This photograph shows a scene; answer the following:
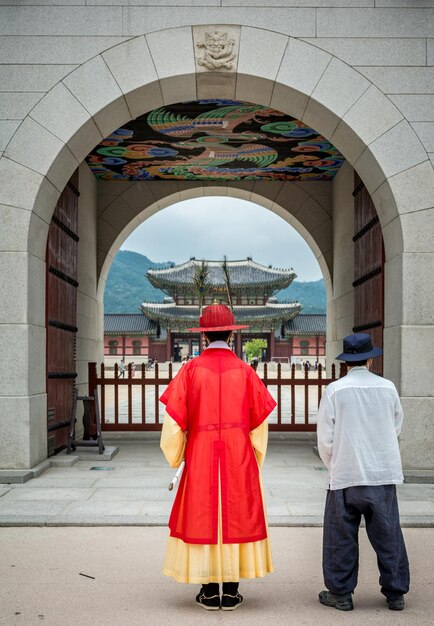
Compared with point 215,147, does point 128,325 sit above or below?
below

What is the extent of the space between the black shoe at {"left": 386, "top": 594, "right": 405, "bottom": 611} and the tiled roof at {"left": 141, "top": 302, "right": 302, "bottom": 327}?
44562mm

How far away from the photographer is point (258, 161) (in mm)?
10078

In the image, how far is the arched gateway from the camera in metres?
6.17

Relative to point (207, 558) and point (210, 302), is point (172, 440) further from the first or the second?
point (210, 302)

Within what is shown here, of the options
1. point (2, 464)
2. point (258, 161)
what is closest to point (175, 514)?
point (2, 464)

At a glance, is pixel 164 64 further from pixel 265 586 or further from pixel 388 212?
pixel 265 586

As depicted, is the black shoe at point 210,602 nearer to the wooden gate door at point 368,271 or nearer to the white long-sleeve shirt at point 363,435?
the white long-sleeve shirt at point 363,435

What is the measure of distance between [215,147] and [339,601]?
726 centimetres

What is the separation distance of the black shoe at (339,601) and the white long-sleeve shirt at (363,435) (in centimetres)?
56

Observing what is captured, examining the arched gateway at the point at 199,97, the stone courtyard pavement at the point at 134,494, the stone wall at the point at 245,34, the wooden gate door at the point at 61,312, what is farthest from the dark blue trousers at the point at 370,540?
the wooden gate door at the point at 61,312

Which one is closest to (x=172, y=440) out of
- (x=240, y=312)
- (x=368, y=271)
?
(x=368, y=271)

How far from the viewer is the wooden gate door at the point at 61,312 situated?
23.7 feet

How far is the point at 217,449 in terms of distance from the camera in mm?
3340

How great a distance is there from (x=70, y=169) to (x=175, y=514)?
454cm
